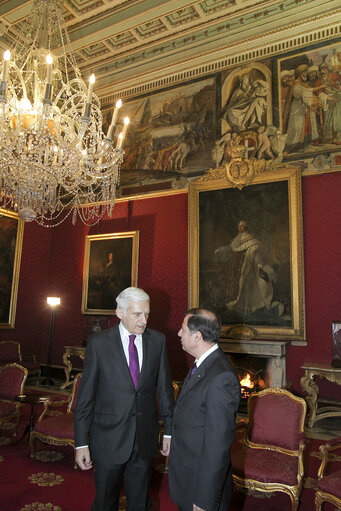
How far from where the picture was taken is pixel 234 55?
8148 mm

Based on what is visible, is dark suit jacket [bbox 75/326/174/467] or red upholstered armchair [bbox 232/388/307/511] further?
red upholstered armchair [bbox 232/388/307/511]

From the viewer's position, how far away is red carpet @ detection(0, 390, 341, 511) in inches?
134

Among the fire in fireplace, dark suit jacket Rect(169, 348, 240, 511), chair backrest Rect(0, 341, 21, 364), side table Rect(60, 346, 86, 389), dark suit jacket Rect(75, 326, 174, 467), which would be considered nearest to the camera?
dark suit jacket Rect(169, 348, 240, 511)

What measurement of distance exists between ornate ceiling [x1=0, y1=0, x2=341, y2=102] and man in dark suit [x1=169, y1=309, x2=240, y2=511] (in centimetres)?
705

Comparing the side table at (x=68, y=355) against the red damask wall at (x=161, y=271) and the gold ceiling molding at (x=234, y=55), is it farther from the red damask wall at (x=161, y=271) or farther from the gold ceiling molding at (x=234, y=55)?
the gold ceiling molding at (x=234, y=55)

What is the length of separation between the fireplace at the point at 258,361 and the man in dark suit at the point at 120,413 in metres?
4.38

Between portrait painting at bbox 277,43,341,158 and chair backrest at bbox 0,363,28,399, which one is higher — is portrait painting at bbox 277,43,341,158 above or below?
above

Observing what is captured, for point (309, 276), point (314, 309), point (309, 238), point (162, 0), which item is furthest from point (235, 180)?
point (162, 0)

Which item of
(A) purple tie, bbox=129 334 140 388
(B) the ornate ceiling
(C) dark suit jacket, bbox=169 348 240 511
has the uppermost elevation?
(B) the ornate ceiling

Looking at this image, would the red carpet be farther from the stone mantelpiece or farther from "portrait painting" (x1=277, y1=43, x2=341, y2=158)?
"portrait painting" (x1=277, y1=43, x2=341, y2=158)

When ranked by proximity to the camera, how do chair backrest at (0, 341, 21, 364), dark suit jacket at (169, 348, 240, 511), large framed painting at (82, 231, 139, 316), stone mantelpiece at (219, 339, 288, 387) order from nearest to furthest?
dark suit jacket at (169, 348, 240, 511) → stone mantelpiece at (219, 339, 288, 387) → chair backrest at (0, 341, 21, 364) → large framed painting at (82, 231, 139, 316)

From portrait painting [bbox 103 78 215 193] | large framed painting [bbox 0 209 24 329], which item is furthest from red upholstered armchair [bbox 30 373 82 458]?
portrait painting [bbox 103 78 215 193]

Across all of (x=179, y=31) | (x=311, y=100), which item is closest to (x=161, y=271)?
(x=311, y=100)

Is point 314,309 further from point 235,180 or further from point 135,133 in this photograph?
point 135,133
